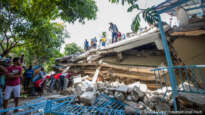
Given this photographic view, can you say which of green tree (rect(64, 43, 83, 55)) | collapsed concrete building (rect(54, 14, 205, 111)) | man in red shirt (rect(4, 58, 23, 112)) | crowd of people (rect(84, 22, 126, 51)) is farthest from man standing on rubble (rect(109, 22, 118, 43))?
green tree (rect(64, 43, 83, 55))

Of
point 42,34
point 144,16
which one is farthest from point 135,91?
point 42,34

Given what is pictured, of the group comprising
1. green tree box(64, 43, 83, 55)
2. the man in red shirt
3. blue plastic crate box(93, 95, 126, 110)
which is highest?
green tree box(64, 43, 83, 55)

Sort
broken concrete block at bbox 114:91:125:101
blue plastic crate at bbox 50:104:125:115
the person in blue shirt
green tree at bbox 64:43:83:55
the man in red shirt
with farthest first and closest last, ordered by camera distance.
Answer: green tree at bbox 64:43:83:55, the person in blue shirt, broken concrete block at bbox 114:91:125:101, the man in red shirt, blue plastic crate at bbox 50:104:125:115

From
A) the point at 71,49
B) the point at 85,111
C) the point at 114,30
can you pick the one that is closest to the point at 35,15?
the point at 114,30

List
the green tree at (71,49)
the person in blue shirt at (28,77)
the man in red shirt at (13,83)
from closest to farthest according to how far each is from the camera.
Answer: the man in red shirt at (13,83), the person in blue shirt at (28,77), the green tree at (71,49)

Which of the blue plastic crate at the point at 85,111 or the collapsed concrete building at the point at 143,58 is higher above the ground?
Result: the collapsed concrete building at the point at 143,58

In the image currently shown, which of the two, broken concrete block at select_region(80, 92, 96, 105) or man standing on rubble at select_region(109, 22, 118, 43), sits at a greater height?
man standing on rubble at select_region(109, 22, 118, 43)

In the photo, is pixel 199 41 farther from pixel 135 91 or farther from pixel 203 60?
pixel 135 91

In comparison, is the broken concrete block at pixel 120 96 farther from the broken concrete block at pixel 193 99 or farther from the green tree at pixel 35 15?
the green tree at pixel 35 15

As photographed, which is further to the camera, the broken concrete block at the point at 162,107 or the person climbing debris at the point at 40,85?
the person climbing debris at the point at 40,85

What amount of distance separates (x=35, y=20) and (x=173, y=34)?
22.7ft

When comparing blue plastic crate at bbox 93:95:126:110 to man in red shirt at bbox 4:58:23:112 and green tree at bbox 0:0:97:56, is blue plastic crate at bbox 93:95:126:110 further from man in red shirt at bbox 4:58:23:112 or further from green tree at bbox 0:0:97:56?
green tree at bbox 0:0:97:56

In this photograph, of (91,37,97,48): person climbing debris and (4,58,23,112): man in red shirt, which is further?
(91,37,97,48): person climbing debris

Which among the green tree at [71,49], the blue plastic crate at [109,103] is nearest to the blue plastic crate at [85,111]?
the blue plastic crate at [109,103]
